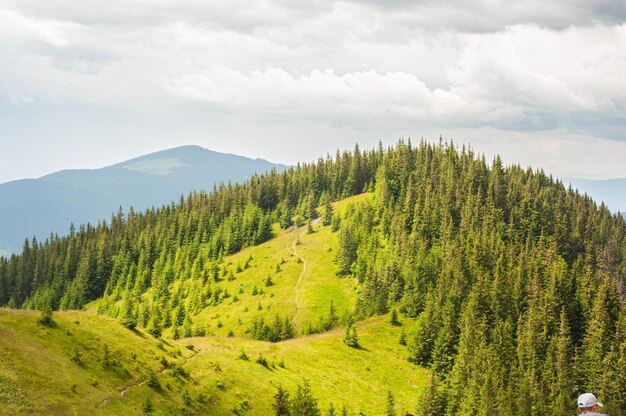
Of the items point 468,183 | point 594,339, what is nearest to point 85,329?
point 594,339

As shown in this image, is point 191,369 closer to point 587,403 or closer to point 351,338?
point 351,338

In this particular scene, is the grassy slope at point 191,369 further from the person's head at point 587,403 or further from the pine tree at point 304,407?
the person's head at point 587,403

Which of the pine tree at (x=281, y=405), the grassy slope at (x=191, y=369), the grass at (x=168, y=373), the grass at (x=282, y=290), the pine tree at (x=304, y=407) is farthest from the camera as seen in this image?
the grass at (x=282, y=290)

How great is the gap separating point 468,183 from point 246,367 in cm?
13788

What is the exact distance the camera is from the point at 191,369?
70.9m

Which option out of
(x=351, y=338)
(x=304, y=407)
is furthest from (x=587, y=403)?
(x=351, y=338)

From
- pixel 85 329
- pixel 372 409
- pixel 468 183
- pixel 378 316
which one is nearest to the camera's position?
pixel 85 329

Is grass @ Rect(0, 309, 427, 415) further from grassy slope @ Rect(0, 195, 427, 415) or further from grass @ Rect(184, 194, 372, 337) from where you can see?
grass @ Rect(184, 194, 372, 337)

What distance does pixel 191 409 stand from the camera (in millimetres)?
60125

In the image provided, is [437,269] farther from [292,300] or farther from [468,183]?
[468,183]

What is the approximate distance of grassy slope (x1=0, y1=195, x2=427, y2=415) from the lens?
48.8 m

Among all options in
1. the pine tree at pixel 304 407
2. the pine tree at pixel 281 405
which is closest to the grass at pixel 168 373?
the pine tree at pixel 281 405

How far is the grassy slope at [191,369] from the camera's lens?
1922 inches

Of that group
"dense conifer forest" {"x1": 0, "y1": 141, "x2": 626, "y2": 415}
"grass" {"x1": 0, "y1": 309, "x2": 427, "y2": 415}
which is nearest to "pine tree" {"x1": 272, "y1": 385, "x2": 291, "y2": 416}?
"grass" {"x1": 0, "y1": 309, "x2": 427, "y2": 415}
